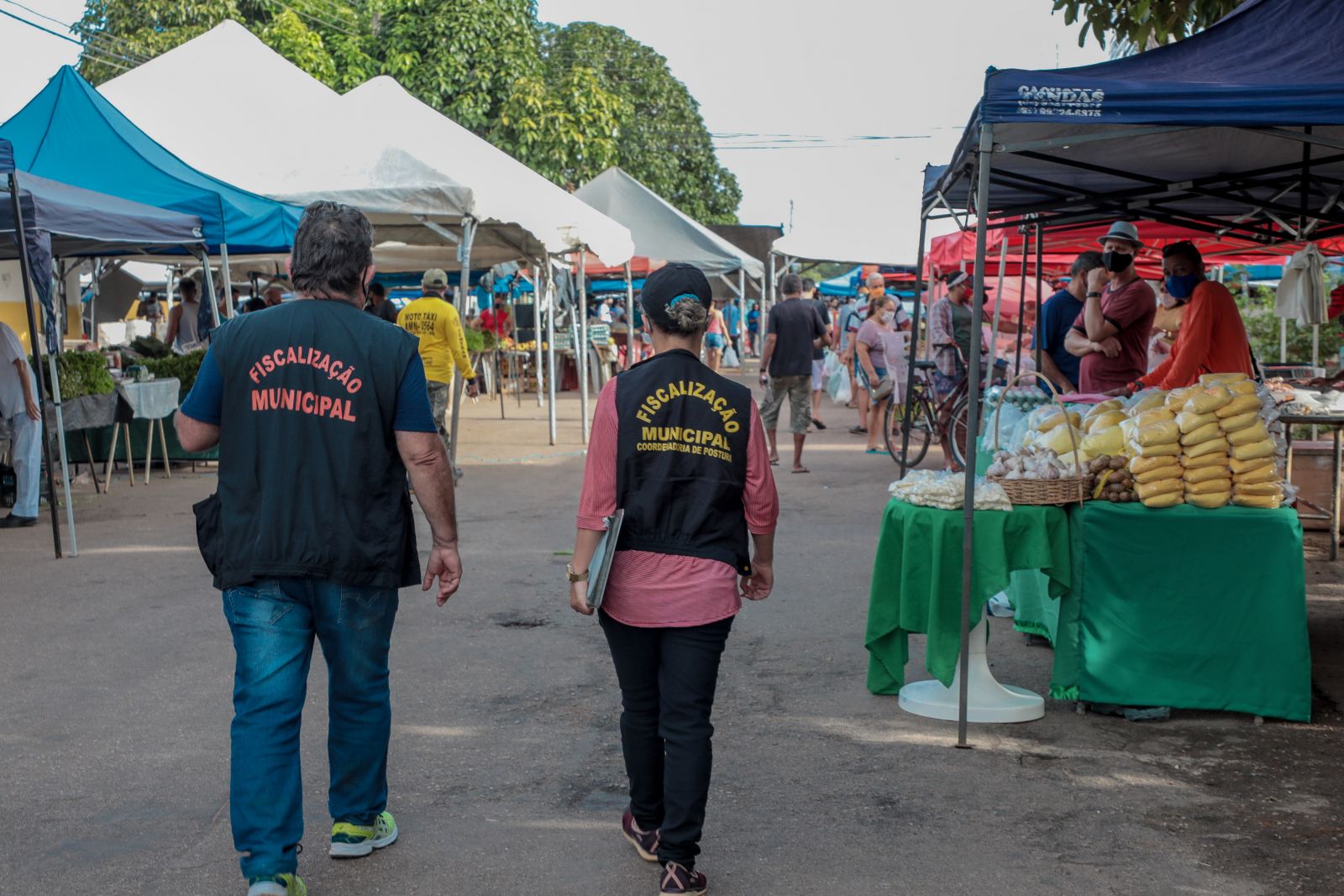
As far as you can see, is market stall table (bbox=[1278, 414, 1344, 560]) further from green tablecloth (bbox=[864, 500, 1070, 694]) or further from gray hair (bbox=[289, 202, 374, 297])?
gray hair (bbox=[289, 202, 374, 297])

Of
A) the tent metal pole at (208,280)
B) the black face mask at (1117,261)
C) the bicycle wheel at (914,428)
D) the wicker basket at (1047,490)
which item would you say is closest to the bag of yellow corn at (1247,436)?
the wicker basket at (1047,490)

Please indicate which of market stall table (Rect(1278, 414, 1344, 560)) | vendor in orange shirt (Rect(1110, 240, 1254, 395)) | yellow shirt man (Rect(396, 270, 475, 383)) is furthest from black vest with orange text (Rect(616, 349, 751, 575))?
yellow shirt man (Rect(396, 270, 475, 383))

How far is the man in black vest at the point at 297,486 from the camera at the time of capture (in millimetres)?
3861

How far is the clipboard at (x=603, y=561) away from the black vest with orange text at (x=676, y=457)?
6cm

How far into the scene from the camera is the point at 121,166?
13039mm

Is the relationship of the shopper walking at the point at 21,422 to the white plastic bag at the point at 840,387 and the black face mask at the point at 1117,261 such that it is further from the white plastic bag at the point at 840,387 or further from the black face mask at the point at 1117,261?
the white plastic bag at the point at 840,387

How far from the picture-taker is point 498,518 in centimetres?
1183

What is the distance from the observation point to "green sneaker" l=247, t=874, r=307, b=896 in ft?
12.5

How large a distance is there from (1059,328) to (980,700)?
4.91 metres

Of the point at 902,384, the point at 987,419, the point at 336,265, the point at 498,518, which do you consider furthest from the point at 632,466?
the point at 902,384

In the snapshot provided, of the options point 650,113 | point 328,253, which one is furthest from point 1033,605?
point 650,113

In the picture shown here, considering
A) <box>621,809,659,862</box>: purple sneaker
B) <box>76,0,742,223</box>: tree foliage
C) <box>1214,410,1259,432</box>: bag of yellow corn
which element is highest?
<box>76,0,742,223</box>: tree foliage

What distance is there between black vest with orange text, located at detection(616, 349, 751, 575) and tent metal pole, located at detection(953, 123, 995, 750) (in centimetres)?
172

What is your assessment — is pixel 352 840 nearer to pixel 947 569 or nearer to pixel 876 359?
pixel 947 569
